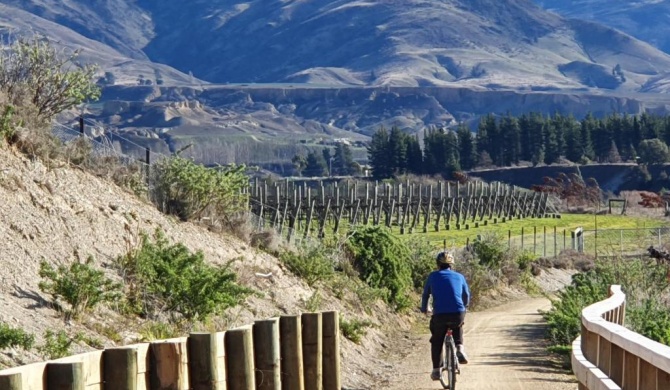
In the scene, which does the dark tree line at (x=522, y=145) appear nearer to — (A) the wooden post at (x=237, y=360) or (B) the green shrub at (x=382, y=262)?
(B) the green shrub at (x=382, y=262)

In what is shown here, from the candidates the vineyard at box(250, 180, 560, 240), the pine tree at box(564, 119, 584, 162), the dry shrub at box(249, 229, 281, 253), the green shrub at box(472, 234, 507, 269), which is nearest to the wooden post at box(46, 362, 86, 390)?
the dry shrub at box(249, 229, 281, 253)

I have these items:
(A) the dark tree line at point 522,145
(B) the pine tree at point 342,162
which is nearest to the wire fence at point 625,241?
(A) the dark tree line at point 522,145

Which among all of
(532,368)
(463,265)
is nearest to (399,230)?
(463,265)

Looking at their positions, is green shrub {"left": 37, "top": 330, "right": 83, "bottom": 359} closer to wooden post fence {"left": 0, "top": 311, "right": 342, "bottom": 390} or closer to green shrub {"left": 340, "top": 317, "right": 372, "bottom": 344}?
wooden post fence {"left": 0, "top": 311, "right": 342, "bottom": 390}

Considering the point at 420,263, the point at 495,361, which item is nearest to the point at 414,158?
the point at 420,263

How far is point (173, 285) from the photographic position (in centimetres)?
1773

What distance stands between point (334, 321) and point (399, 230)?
51.4m

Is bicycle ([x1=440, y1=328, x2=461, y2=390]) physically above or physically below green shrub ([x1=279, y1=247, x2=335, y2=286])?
below

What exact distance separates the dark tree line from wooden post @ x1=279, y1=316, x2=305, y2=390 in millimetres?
117781

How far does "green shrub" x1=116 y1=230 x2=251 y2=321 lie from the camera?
692 inches

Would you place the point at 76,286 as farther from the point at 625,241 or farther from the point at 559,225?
the point at 559,225

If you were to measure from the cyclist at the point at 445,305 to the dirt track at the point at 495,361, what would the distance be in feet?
2.21

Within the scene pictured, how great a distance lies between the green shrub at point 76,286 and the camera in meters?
15.6

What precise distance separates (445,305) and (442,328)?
0.98ft
